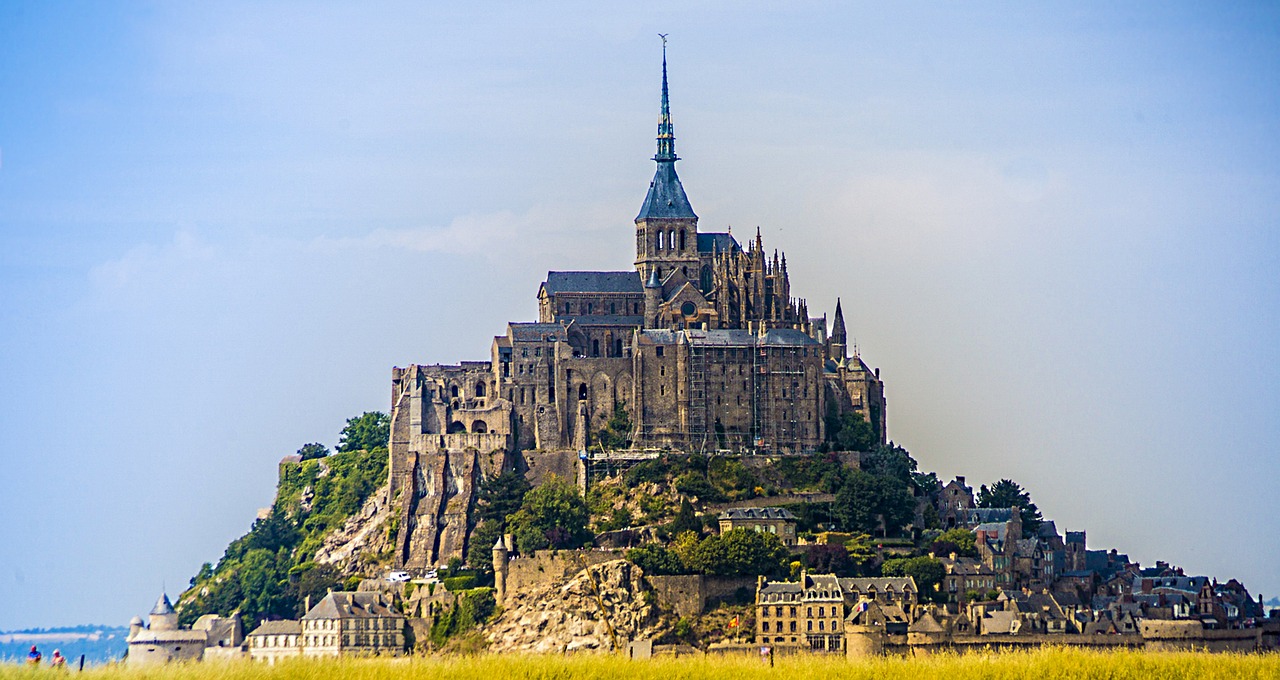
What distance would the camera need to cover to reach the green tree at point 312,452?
13050 centimetres

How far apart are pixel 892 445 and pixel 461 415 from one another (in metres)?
19.8

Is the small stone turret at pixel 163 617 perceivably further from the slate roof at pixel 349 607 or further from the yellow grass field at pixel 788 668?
the yellow grass field at pixel 788 668

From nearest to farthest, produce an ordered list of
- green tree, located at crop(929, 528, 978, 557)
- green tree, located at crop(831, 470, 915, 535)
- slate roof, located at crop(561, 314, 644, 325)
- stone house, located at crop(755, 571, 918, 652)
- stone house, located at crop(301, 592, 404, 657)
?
1. stone house, located at crop(755, 571, 918, 652)
2. stone house, located at crop(301, 592, 404, 657)
3. green tree, located at crop(929, 528, 978, 557)
4. green tree, located at crop(831, 470, 915, 535)
5. slate roof, located at crop(561, 314, 644, 325)

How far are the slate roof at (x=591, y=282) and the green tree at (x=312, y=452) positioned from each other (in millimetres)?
16105

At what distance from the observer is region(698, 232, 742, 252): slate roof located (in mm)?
123438

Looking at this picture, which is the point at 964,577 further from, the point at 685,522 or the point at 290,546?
the point at 290,546

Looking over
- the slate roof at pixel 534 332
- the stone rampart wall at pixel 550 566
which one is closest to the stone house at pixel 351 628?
the stone rampart wall at pixel 550 566

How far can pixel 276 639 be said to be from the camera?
107m

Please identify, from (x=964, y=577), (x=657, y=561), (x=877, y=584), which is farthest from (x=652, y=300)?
(x=877, y=584)

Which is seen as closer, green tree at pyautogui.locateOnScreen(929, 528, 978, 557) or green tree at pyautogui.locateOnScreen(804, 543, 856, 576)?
green tree at pyautogui.locateOnScreen(804, 543, 856, 576)

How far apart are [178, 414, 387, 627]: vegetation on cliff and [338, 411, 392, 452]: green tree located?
50 millimetres

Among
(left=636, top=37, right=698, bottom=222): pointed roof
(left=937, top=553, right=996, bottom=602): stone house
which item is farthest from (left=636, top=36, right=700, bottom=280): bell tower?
(left=937, top=553, right=996, bottom=602): stone house

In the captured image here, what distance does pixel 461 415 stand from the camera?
11769cm

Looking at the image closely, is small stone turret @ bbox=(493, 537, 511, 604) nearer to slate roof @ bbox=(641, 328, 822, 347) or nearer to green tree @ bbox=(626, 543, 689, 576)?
green tree @ bbox=(626, 543, 689, 576)
